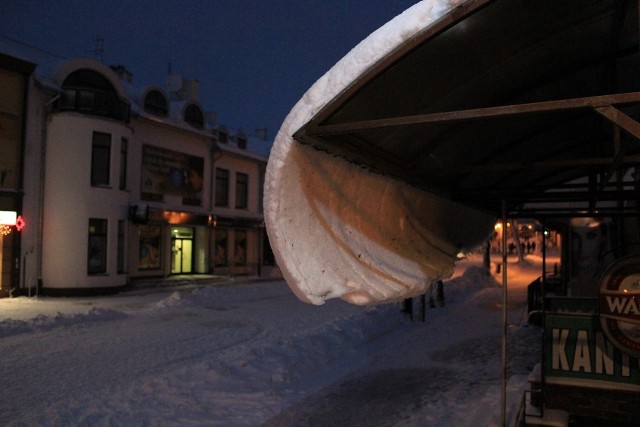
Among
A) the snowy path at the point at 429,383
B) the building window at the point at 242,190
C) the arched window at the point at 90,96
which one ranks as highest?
the arched window at the point at 90,96

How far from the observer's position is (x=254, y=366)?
28.2 feet

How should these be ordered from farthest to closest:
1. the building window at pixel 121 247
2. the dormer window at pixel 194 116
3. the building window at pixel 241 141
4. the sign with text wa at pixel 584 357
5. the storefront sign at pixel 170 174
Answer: the building window at pixel 241 141 < the dormer window at pixel 194 116 < the storefront sign at pixel 170 174 < the building window at pixel 121 247 < the sign with text wa at pixel 584 357

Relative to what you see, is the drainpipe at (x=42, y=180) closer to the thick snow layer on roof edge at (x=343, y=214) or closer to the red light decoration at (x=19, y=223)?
the red light decoration at (x=19, y=223)

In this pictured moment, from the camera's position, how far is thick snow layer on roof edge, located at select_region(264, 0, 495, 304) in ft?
9.59

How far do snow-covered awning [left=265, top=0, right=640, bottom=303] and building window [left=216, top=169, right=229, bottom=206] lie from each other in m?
24.7

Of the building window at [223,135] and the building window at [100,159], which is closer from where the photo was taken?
the building window at [100,159]

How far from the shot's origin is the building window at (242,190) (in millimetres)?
30478

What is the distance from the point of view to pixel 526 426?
493 cm

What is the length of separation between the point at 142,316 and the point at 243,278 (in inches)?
474

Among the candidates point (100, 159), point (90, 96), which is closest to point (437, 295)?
point (100, 159)

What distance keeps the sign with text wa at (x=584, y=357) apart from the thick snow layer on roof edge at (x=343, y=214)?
5.19ft

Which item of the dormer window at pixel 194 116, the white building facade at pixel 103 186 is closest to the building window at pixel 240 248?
the white building facade at pixel 103 186

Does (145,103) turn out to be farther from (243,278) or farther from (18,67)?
(243,278)

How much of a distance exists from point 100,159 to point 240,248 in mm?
11495
